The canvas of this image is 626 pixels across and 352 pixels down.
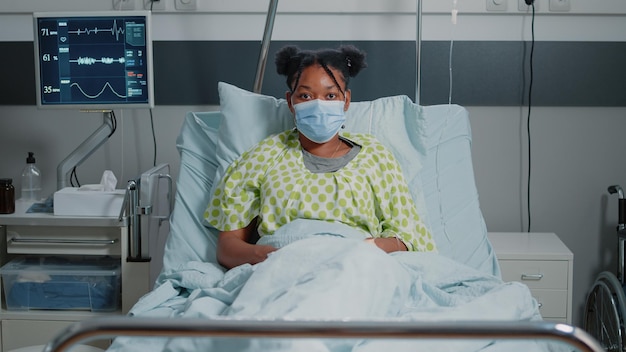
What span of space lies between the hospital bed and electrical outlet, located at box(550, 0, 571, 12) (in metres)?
0.74

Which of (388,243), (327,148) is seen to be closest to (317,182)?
(327,148)

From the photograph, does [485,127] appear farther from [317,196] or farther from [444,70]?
[317,196]

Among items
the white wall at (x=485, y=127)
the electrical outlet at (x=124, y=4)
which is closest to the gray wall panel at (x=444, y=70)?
the white wall at (x=485, y=127)

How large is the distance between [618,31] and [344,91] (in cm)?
139

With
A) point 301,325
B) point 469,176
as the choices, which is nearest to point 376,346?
point 301,325

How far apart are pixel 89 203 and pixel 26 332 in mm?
472

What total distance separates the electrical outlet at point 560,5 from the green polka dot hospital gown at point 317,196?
1.16 meters

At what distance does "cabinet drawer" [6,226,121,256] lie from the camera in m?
2.59

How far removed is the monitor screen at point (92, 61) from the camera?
268 centimetres

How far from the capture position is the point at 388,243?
2.13 m

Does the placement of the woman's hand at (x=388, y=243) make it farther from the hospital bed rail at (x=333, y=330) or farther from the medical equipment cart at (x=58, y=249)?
the hospital bed rail at (x=333, y=330)

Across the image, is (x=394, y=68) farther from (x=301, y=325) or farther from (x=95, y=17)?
(x=301, y=325)

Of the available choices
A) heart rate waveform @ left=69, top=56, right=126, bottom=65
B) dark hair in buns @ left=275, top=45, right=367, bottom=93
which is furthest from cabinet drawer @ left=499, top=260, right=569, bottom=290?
heart rate waveform @ left=69, top=56, right=126, bottom=65

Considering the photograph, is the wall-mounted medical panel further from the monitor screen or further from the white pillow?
the white pillow
